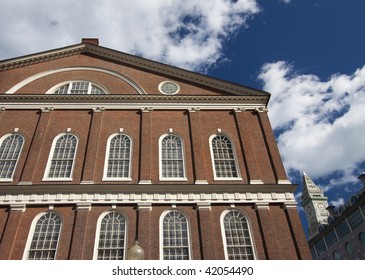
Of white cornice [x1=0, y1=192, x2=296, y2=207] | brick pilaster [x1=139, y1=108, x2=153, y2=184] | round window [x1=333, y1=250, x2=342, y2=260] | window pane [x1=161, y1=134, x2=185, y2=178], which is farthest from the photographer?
round window [x1=333, y1=250, x2=342, y2=260]

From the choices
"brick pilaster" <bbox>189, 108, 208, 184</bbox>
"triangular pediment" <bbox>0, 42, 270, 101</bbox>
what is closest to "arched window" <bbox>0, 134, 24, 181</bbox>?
"triangular pediment" <bbox>0, 42, 270, 101</bbox>

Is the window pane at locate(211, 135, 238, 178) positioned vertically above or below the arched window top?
below

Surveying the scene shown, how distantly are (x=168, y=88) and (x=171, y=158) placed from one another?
5.98m

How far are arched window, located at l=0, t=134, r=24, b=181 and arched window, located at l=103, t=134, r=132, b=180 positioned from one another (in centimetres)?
505

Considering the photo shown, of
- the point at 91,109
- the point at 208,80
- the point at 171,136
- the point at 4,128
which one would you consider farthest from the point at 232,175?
the point at 4,128

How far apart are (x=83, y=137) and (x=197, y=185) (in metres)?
7.50

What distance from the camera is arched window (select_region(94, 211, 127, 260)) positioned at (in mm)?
15078

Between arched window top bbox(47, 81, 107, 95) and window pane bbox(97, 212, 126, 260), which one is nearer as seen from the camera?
window pane bbox(97, 212, 126, 260)

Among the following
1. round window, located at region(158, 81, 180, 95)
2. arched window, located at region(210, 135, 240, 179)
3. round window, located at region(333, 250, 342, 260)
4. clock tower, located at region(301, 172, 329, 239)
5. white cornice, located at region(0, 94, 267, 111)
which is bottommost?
arched window, located at region(210, 135, 240, 179)

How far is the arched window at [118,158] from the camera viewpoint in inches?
711

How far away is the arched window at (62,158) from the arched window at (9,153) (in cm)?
191

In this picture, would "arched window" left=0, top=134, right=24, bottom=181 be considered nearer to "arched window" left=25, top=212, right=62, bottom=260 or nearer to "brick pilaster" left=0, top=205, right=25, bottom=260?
"brick pilaster" left=0, top=205, right=25, bottom=260

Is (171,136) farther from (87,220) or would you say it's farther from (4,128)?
(4,128)

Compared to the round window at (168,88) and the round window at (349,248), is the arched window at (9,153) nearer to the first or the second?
the round window at (168,88)
